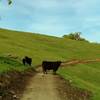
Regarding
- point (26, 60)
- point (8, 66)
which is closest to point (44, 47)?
point (26, 60)

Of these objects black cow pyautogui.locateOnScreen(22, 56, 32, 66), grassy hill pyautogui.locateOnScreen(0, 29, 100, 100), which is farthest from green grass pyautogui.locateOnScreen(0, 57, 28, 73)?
grassy hill pyautogui.locateOnScreen(0, 29, 100, 100)

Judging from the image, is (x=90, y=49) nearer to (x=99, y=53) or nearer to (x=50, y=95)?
(x=99, y=53)

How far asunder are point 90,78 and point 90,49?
160 feet

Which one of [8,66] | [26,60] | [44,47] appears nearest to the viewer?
[8,66]

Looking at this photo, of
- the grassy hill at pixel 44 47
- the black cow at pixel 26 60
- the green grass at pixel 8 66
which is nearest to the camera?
the green grass at pixel 8 66

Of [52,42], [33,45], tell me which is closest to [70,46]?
[52,42]

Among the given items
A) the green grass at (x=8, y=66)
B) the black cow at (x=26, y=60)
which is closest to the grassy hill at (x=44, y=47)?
the black cow at (x=26, y=60)

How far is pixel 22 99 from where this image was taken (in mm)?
21234

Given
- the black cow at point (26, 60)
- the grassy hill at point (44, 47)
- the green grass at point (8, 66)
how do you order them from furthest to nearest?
1. the grassy hill at point (44, 47)
2. the black cow at point (26, 60)
3. the green grass at point (8, 66)

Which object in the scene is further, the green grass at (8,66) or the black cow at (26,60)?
the black cow at (26,60)

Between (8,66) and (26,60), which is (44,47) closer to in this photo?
(26,60)

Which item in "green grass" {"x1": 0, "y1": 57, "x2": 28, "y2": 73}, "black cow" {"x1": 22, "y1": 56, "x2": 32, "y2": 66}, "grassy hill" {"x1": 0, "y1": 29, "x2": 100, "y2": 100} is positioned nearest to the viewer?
"green grass" {"x1": 0, "y1": 57, "x2": 28, "y2": 73}

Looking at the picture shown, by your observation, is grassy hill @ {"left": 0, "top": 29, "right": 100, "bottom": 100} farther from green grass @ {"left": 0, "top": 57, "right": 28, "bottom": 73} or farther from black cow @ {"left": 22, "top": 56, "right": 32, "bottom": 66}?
green grass @ {"left": 0, "top": 57, "right": 28, "bottom": 73}

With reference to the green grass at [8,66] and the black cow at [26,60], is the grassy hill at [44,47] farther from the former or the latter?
the green grass at [8,66]
